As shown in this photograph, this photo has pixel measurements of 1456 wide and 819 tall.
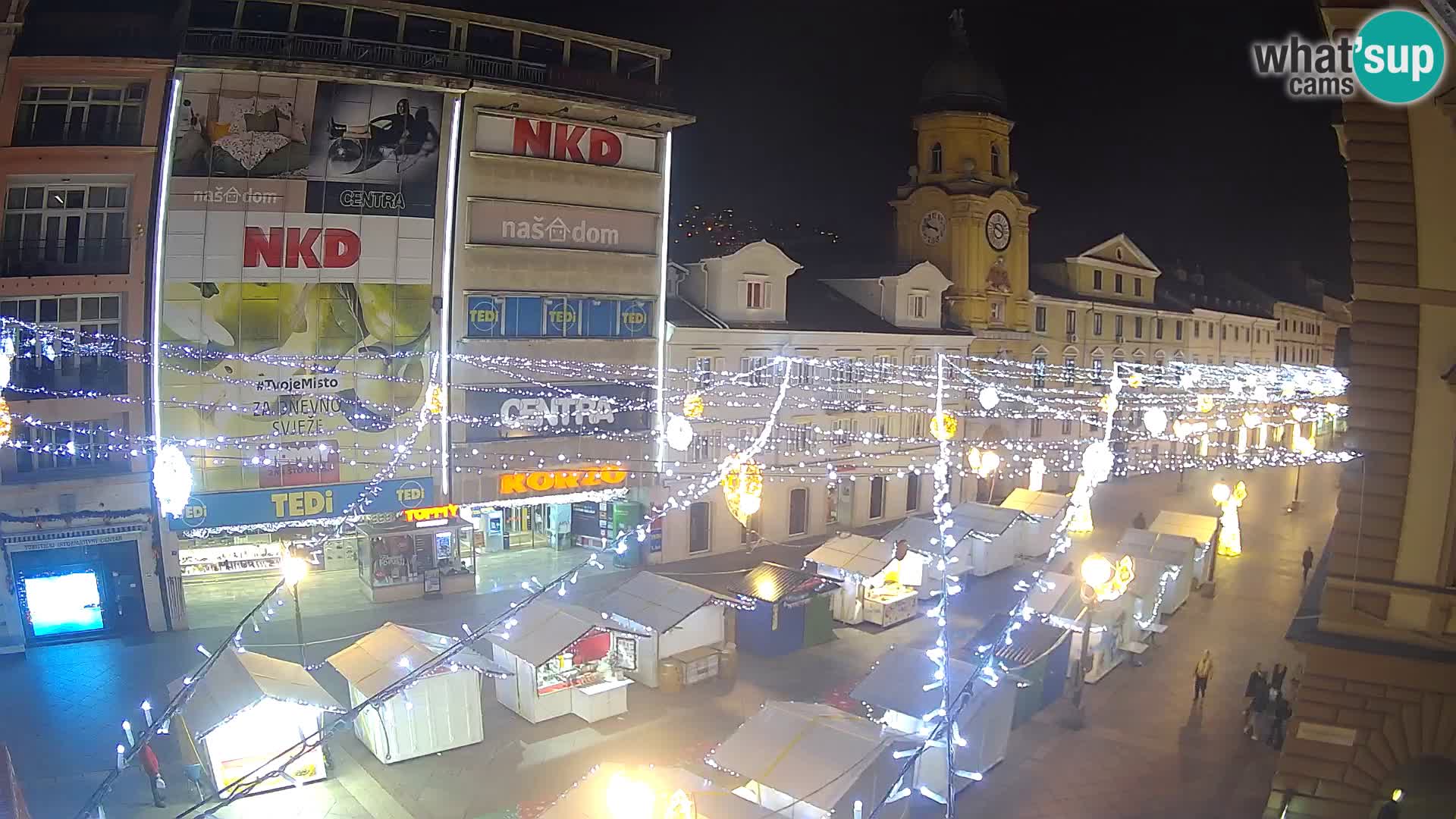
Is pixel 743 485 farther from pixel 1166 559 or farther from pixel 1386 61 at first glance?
pixel 1386 61

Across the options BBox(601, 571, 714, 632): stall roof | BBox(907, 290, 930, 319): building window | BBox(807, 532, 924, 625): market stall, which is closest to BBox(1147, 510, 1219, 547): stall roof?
BBox(807, 532, 924, 625): market stall

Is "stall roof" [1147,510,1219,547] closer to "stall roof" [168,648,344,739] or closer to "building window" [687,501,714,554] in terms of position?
"building window" [687,501,714,554]

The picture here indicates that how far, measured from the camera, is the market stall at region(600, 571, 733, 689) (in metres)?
19.2

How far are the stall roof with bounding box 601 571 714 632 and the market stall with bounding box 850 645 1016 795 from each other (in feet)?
13.4

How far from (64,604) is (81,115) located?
10189 millimetres

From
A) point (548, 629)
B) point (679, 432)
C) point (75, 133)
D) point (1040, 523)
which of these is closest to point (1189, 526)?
point (1040, 523)

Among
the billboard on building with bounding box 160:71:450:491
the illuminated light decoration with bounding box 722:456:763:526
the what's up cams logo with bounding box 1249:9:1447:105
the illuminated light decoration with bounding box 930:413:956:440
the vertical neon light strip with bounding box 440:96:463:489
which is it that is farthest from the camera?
the illuminated light decoration with bounding box 930:413:956:440

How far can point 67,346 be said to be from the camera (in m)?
20.6

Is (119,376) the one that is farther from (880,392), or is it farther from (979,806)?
(880,392)

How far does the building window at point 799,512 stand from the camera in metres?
31.4

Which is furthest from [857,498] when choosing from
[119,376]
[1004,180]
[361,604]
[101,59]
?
[101,59]

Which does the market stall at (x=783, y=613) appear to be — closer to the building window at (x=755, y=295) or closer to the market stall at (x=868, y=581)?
the market stall at (x=868, y=581)

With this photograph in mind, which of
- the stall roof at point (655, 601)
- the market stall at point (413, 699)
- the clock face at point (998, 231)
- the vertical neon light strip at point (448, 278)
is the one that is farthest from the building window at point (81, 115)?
the clock face at point (998, 231)

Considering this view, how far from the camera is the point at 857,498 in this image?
32812mm
